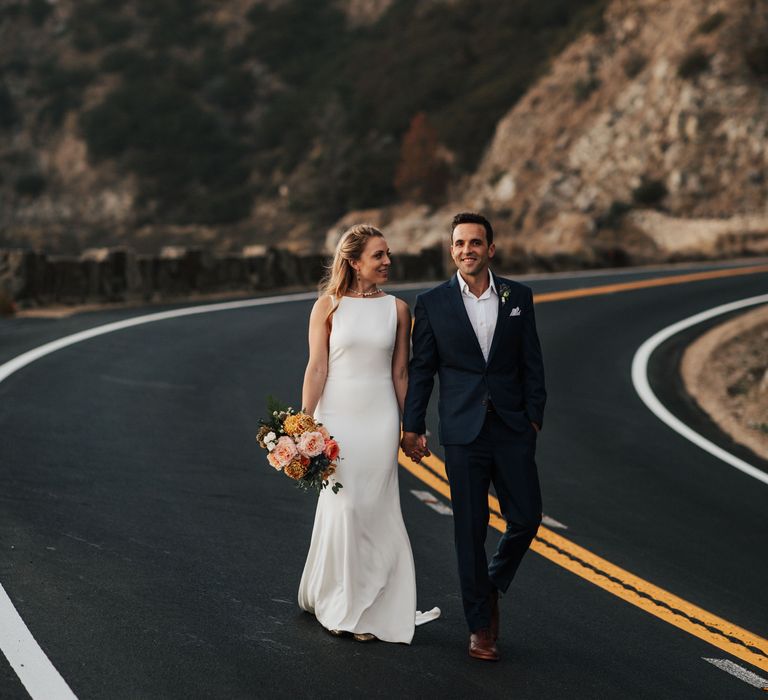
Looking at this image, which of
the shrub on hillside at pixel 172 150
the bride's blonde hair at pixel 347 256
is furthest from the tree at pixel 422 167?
the bride's blonde hair at pixel 347 256

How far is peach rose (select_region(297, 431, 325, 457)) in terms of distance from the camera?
19.1 ft

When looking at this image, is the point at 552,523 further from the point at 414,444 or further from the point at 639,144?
the point at 639,144

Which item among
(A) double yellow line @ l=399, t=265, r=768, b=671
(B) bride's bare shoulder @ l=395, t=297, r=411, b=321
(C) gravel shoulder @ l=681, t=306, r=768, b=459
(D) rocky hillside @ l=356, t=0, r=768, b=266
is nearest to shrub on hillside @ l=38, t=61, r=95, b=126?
(D) rocky hillside @ l=356, t=0, r=768, b=266

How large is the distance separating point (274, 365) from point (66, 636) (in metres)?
9.00

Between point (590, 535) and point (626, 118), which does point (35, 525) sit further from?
point (626, 118)

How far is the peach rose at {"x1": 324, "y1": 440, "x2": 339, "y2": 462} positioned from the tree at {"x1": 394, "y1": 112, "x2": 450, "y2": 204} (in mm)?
55297

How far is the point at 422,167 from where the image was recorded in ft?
201

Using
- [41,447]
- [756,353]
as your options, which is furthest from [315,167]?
[41,447]

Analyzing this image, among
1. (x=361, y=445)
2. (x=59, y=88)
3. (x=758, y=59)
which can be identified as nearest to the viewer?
(x=361, y=445)

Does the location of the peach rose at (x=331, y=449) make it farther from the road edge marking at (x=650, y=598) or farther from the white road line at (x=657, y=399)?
the white road line at (x=657, y=399)

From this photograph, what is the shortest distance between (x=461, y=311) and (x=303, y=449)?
3.45 feet

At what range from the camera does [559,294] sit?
23.3m

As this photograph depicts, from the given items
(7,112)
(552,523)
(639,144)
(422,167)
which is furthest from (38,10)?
(552,523)

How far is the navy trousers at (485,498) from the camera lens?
5.77m
